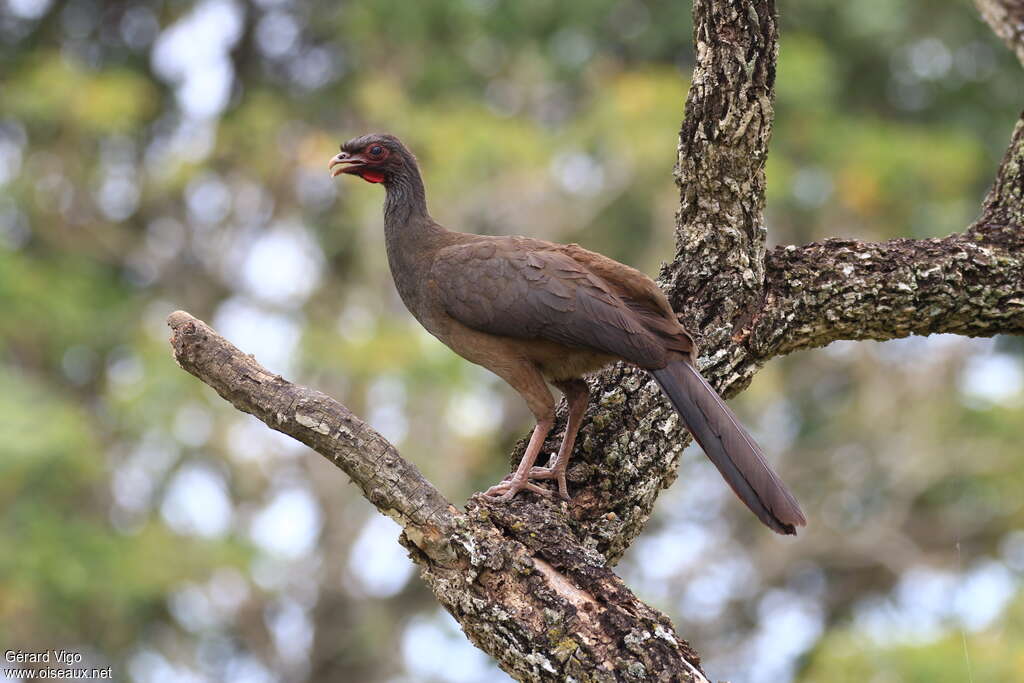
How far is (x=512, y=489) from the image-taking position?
4.58 meters

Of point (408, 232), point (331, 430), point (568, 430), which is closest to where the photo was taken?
point (331, 430)

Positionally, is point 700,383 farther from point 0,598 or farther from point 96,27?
point 96,27

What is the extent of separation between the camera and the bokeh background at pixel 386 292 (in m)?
11.2

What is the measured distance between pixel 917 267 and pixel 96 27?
11828mm

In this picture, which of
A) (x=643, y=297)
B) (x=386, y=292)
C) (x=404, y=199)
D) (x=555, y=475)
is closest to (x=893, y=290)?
(x=643, y=297)

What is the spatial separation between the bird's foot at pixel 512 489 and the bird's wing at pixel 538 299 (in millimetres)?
537

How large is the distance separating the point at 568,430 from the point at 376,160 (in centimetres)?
159

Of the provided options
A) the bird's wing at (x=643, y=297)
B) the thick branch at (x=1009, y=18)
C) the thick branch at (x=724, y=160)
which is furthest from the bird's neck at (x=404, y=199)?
the thick branch at (x=1009, y=18)

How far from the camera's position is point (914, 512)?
14.5 m

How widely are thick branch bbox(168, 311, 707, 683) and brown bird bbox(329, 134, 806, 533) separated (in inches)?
20.1

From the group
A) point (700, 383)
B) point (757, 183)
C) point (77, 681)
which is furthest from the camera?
point (77, 681)

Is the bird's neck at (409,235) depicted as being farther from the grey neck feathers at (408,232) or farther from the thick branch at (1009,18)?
the thick branch at (1009,18)

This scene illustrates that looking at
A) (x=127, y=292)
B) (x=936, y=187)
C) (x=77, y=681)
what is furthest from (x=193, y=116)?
(x=936, y=187)

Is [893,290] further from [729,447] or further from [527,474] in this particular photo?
[527,474]
